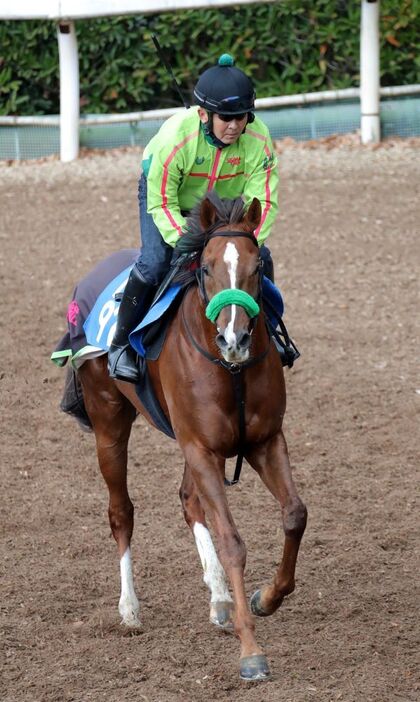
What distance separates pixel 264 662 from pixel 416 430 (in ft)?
11.6

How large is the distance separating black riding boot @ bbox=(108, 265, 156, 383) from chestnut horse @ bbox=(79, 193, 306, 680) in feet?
0.88

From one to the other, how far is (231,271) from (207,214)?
419 millimetres

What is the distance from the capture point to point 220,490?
5.26 m

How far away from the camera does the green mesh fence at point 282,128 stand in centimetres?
1276

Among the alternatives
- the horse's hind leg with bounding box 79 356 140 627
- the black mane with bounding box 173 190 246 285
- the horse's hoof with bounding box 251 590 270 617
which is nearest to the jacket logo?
the black mane with bounding box 173 190 246 285

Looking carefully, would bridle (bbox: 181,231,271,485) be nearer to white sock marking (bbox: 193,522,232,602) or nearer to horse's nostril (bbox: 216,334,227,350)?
horse's nostril (bbox: 216,334,227,350)

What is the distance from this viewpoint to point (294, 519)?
17.1ft

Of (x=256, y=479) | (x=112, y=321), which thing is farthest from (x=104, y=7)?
(x=112, y=321)

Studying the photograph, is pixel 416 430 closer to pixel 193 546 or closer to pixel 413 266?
pixel 193 546

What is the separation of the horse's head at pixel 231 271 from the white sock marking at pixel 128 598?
1.72 m

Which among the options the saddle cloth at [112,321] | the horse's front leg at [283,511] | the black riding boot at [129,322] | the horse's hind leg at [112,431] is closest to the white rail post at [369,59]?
the saddle cloth at [112,321]

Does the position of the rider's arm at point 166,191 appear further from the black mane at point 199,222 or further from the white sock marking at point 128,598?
the white sock marking at point 128,598

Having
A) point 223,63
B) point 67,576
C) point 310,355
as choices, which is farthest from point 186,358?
point 310,355

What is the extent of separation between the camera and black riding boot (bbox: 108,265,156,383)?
586 cm
